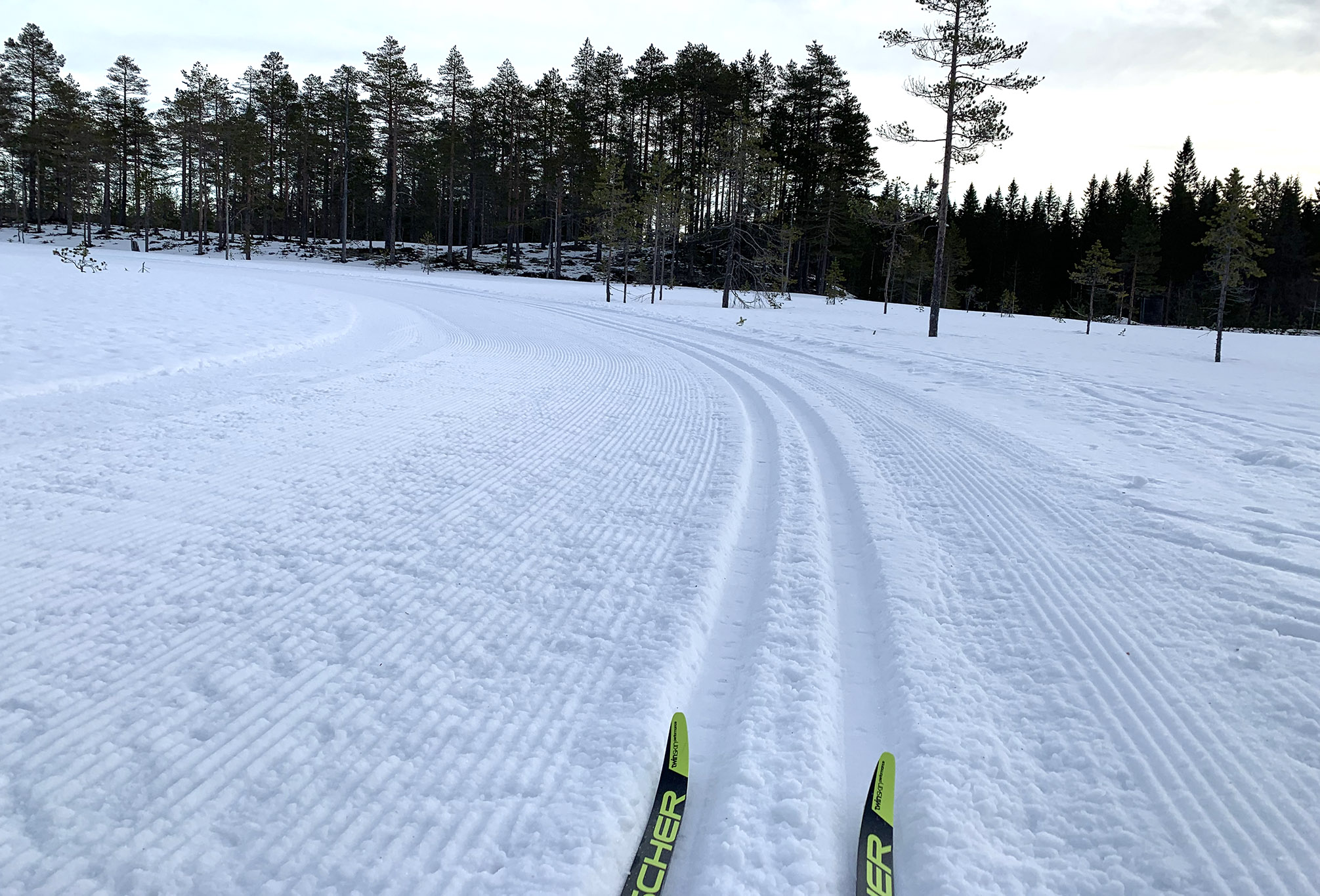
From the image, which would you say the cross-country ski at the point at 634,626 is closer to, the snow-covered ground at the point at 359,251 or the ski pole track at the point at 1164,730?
the ski pole track at the point at 1164,730

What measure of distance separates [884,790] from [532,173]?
57.9 meters

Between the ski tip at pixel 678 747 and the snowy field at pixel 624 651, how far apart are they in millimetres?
85

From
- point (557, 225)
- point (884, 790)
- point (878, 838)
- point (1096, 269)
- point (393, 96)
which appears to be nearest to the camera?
point (878, 838)

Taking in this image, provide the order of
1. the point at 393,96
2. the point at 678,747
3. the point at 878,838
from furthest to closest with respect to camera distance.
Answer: the point at 393,96, the point at 678,747, the point at 878,838

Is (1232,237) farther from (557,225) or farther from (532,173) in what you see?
(532,173)

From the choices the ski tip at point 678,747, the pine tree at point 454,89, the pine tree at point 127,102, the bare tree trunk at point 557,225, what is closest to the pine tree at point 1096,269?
the bare tree trunk at point 557,225

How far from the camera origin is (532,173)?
5459 centimetres

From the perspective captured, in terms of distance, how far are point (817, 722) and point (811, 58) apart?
173ft

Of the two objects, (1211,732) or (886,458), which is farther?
(886,458)

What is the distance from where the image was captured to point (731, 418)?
7539mm

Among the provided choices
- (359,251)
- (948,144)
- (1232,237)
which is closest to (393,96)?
(359,251)

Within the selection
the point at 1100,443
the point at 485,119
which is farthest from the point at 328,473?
the point at 485,119

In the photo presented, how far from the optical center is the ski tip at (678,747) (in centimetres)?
226

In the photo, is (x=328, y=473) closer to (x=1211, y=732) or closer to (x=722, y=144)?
(x=1211, y=732)
